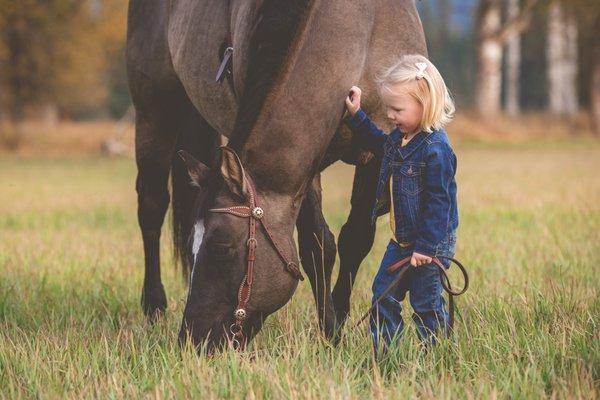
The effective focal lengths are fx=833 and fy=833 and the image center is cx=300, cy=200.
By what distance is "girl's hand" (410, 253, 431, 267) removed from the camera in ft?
10.8

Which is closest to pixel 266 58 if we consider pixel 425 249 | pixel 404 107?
pixel 404 107

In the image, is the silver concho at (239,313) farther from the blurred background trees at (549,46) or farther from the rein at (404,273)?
the blurred background trees at (549,46)

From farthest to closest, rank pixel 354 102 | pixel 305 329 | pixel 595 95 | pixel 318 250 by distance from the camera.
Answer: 1. pixel 595 95
2. pixel 318 250
3. pixel 305 329
4. pixel 354 102

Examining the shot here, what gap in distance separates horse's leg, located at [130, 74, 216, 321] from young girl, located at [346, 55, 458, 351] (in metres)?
2.08

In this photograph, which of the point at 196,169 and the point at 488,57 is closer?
the point at 196,169

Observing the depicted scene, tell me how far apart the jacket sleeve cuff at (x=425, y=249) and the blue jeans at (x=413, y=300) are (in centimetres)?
9

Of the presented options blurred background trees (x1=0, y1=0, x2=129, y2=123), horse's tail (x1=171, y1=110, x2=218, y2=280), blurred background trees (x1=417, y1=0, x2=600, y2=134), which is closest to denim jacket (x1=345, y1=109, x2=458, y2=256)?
horse's tail (x1=171, y1=110, x2=218, y2=280)

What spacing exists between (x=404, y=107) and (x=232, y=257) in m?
0.91

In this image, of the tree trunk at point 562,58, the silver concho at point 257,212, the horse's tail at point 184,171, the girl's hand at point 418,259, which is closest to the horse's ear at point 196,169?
the silver concho at point 257,212

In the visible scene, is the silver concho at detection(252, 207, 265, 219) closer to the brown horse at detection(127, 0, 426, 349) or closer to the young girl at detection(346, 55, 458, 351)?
the brown horse at detection(127, 0, 426, 349)

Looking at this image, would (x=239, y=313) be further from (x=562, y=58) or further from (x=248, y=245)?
(x=562, y=58)

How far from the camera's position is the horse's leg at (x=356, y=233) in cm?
405

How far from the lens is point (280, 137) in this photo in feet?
11.0

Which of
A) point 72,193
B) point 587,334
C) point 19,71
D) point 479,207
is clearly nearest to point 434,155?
point 587,334
